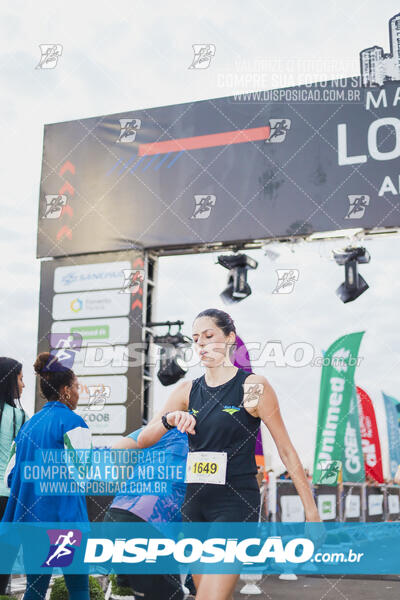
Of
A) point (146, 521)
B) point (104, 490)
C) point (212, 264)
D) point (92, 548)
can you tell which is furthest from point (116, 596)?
point (212, 264)

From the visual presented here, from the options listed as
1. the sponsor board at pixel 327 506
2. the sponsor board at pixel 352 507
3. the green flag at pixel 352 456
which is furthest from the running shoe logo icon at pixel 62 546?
the sponsor board at pixel 352 507

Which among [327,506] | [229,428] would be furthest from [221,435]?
[327,506]

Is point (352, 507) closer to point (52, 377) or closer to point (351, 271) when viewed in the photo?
point (351, 271)

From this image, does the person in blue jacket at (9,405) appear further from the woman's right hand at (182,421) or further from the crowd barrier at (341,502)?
the crowd barrier at (341,502)

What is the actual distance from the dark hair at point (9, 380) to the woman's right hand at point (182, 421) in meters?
1.04

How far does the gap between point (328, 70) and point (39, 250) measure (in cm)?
375

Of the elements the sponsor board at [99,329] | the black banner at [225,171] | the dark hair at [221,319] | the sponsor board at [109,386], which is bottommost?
the dark hair at [221,319]

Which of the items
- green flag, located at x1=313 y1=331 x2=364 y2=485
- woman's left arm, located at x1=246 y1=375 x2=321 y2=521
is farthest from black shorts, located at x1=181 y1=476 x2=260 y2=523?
green flag, located at x1=313 y1=331 x2=364 y2=485

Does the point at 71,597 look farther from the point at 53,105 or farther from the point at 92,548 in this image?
the point at 53,105

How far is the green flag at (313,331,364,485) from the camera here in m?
8.24

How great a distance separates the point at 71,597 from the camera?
2934 millimetres

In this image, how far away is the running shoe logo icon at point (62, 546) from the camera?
3000 millimetres

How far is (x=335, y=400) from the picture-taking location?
28.0ft

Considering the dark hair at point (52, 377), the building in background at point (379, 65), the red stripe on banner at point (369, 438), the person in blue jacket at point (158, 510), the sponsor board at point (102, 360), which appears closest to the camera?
the person in blue jacket at point (158, 510)
